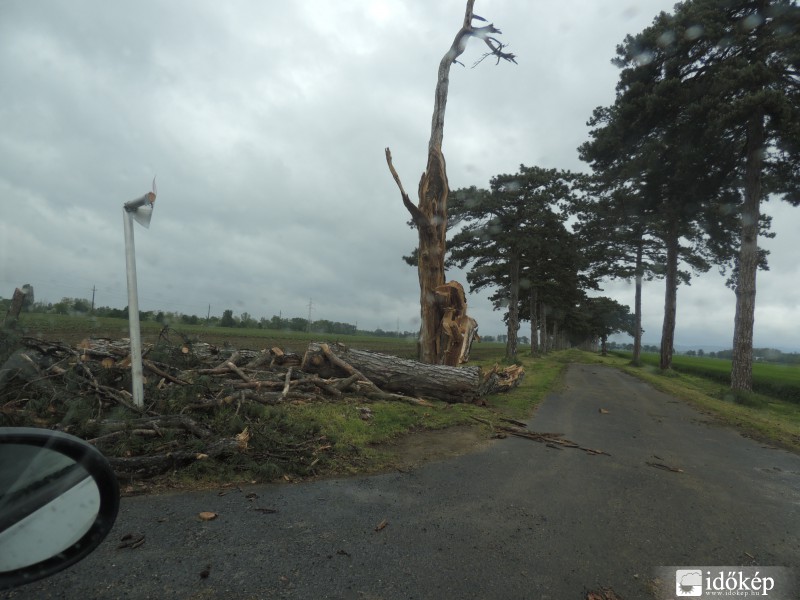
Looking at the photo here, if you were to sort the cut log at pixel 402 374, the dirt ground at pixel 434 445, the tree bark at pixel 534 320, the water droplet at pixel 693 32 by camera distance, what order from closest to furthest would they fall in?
1. the dirt ground at pixel 434 445
2. the cut log at pixel 402 374
3. the water droplet at pixel 693 32
4. the tree bark at pixel 534 320

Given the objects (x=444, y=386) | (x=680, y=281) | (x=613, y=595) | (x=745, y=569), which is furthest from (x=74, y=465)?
(x=680, y=281)

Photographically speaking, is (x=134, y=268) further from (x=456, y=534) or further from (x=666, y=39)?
(x=666, y=39)

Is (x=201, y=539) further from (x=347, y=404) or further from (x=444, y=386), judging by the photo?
(x=444, y=386)

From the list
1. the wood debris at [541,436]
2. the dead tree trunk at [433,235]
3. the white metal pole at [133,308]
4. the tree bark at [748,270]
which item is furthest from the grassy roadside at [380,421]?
the tree bark at [748,270]

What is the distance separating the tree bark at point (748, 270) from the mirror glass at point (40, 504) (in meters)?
18.6

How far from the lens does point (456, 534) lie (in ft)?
11.6

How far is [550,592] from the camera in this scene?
2809 millimetres

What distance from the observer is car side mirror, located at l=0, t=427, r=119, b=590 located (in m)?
1.42

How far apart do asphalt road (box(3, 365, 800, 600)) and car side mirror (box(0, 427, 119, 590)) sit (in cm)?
121

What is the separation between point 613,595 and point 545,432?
491 cm

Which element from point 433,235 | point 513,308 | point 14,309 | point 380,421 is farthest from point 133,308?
point 513,308

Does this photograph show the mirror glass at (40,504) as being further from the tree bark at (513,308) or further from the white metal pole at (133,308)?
the tree bark at (513,308)

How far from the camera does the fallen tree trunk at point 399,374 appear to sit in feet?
33.2

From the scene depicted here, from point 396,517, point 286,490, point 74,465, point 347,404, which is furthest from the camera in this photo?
point 347,404
